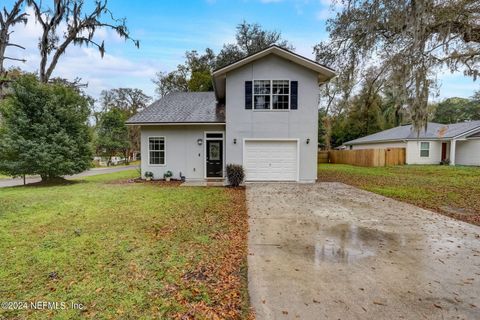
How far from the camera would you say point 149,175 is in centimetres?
1321

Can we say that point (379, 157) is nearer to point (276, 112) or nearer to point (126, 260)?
point (276, 112)

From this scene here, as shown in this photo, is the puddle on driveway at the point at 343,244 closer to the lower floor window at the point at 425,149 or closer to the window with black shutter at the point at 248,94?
the window with black shutter at the point at 248,94

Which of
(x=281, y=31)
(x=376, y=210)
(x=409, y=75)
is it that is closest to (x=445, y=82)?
(x=409, y=75)

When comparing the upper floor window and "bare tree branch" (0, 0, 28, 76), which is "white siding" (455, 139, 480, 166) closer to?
the upper floor window

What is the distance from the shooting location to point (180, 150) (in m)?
13.1

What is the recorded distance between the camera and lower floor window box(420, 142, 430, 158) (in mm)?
22969

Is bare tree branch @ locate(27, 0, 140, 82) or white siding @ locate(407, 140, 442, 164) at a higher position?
bare tree branch @ locate(27, 0, 140, 82)

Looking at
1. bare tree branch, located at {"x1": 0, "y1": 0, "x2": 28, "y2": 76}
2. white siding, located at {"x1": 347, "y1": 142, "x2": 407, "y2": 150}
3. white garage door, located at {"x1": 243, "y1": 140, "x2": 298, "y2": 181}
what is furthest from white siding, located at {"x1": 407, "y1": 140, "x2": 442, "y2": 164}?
bare tree branch, located at {"x1": 0, "y1": 0, "x2": 28, "y2": 76}

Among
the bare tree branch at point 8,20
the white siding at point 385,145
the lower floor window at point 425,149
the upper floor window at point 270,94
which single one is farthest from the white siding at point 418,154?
the bare tree branch at point 8,20

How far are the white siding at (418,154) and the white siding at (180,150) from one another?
1877 centimetres

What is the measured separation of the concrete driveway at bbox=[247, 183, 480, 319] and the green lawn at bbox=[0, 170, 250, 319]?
42 cm

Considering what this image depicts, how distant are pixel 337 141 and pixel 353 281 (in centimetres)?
3494

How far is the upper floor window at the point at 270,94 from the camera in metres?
11.9

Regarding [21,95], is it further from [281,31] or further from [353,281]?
[281,31]
